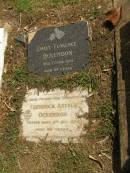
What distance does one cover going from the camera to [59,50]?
5184 millimetres

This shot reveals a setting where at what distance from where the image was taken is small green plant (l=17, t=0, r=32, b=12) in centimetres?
584

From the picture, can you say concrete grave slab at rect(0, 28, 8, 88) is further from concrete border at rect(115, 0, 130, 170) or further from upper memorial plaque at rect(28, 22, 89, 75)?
concrete border at rect(115, 0, 130, 170)

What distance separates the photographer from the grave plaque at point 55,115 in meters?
4.72

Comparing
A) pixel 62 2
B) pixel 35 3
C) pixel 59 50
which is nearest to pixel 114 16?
pixel 59 50

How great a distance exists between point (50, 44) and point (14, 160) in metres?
1.48

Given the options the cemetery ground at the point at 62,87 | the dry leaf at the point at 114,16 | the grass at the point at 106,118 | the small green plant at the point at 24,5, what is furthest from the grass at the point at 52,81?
the small green plant at the point at 24,5

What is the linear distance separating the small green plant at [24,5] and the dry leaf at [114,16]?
123cm

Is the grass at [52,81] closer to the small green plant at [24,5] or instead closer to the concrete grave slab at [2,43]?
the concrete grave slab at [2,43]

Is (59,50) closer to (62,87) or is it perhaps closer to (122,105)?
(62,87)

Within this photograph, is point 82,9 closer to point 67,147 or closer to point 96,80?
point 96,80

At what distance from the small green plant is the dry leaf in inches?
48.6

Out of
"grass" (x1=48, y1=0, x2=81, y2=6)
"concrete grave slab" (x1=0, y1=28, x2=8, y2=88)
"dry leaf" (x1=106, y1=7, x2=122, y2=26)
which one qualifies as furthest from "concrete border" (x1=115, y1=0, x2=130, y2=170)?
"concrete grave slab" (x1=0, y1=28, x2=8, y2=88)

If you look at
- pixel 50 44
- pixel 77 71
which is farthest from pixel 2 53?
pixel 77 71

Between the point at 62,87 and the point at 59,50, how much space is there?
495 millimetres
